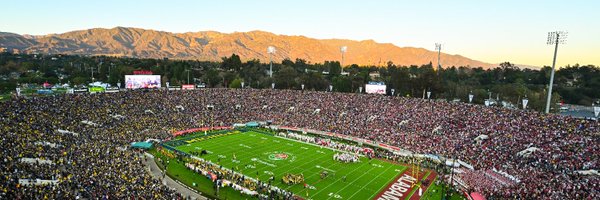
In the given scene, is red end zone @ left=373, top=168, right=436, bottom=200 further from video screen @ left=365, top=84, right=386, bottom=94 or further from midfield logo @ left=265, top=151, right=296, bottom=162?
video screen @ left=365, top=84, right=386, bottom=94

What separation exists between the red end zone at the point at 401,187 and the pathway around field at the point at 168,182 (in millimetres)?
13126

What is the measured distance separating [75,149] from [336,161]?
22.2 metres

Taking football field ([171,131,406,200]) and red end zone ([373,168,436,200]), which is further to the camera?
football field ([171,131,406,200])

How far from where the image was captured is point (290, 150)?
39656 millimetres

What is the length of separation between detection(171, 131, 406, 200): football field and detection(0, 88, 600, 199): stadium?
153 mm

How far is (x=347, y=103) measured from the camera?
57438 mm

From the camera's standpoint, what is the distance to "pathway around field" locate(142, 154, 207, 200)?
2634 cm

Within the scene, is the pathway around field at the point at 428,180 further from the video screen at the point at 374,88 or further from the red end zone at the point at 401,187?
the video screen at the point at 374,88

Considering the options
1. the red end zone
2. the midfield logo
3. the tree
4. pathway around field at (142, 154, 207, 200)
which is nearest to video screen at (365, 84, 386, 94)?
the midfield logo

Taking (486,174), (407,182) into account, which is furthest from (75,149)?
(486,174)

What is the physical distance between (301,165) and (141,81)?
3698cm

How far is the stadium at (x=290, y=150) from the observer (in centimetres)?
2367

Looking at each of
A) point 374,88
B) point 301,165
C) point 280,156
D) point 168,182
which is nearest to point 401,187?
point 301,165

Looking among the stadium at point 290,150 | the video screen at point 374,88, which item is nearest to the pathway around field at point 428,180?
the stadium at point 290,150
